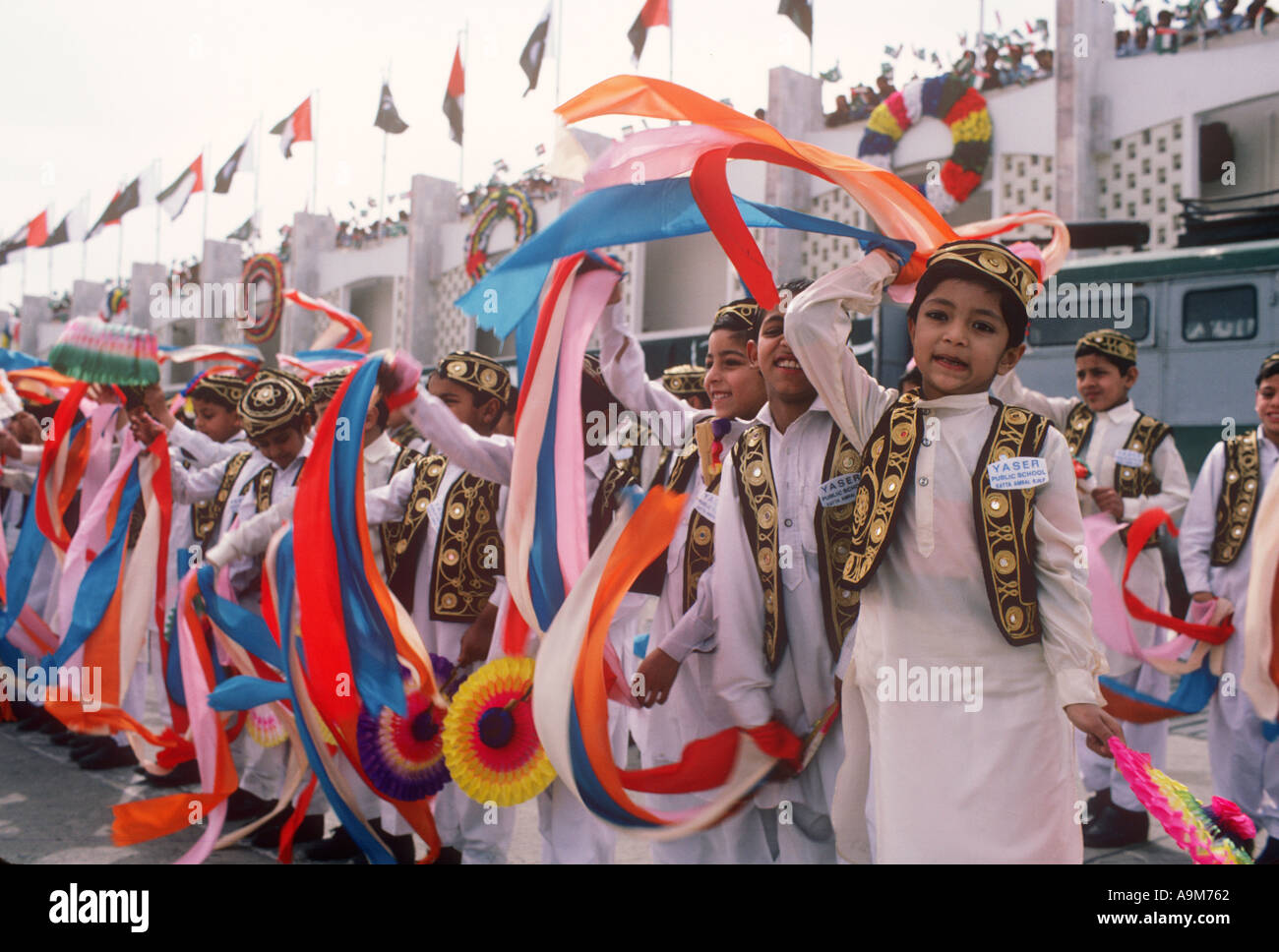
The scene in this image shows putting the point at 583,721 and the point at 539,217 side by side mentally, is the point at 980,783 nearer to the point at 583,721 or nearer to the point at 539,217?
the point at 583,721

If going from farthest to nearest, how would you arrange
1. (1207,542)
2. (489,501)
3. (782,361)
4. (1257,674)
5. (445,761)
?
(1207,542) < (489,501) < (1257,674) < (445,761) < (782,361)

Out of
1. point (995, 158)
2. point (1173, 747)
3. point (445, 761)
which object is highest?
point (995, 158)

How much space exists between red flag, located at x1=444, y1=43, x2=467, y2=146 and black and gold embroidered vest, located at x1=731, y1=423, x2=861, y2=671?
51.7 feet

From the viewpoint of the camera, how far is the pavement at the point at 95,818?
13.4 feet

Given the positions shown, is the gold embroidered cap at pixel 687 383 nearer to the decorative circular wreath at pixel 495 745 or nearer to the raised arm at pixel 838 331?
the decorative circular wreath at pixel 495 745

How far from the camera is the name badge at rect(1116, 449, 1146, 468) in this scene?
473cm

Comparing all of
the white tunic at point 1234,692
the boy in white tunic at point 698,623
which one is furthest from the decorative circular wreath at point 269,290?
the boy in white tunic at point 698,623

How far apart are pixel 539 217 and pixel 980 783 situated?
53.3ft

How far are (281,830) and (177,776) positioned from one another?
46.2 inches

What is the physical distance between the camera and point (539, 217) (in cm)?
1762

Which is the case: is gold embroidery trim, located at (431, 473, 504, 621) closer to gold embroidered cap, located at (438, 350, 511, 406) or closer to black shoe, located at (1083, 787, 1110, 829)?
gold embroidered cap, located at (438, 350, 511, 406)

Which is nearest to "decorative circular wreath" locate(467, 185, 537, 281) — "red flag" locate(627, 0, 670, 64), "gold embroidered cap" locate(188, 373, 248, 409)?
"red flag" locate(627, 0, 670, 64)

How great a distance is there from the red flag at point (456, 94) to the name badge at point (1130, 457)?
567 inches
